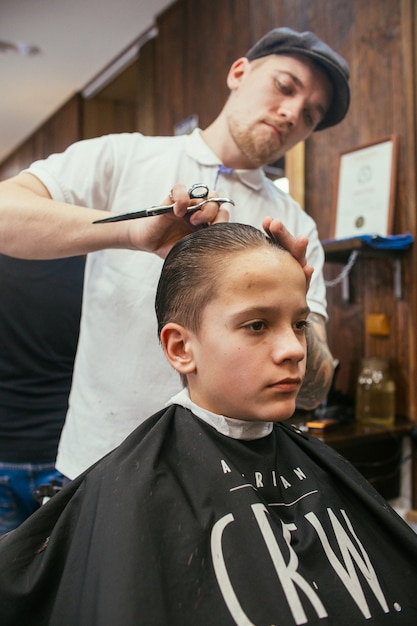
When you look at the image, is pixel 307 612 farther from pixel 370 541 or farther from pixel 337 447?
pixel 337 447

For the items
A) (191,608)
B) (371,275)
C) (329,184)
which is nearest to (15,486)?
(191,608)

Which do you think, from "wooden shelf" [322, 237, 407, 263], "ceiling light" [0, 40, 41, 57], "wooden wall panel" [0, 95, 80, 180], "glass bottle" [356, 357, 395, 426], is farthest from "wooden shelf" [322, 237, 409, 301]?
"wooden wall panel" [0, 95, 80, 180]

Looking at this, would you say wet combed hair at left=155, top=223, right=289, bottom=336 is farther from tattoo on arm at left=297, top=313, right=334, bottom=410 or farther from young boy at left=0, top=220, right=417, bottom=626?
tattoo on arm at left=297, top=313, right=334, bottom=410

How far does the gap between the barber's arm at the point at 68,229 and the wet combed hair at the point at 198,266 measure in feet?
0.15

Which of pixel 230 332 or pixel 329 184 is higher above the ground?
pixel 329 184

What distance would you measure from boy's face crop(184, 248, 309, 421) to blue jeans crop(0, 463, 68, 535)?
83 cm

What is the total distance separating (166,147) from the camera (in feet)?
4.75

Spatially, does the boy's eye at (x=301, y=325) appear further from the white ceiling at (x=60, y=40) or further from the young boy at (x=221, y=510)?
the white ceiling at (x=60, y=40)

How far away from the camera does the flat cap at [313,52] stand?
139 centimetres

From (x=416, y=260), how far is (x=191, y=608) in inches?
72.1

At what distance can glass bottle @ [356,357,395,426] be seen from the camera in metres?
2.33

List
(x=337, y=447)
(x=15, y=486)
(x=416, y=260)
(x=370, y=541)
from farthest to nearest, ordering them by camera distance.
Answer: (x=416, y=260)
(x=337, y=447)
(x=15, y=486)
(x=370, y=541)

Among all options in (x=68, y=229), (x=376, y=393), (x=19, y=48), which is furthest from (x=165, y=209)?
(x=19, y=48)

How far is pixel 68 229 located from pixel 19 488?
92cm
